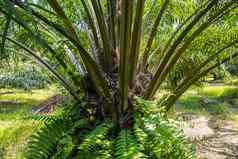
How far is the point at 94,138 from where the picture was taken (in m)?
2.82

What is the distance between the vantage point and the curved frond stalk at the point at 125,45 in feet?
8.46

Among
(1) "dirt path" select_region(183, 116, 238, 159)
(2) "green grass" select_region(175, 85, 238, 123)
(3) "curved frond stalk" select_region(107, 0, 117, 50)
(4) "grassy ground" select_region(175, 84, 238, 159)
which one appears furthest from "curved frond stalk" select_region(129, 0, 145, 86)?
(2) "green grass" select_region(175, 85, 238, 123)

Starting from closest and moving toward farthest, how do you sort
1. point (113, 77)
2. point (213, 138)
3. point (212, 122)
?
1. point (113, 77)
2. point (213, 138)
3. point (212, 122)

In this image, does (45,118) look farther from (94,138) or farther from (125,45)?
(125,45)

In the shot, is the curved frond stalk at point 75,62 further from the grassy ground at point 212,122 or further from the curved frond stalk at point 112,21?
the grassy ground at point 212,122

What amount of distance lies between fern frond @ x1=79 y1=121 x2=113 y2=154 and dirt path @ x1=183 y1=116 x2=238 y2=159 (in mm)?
2044

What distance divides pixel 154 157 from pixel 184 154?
22 cm

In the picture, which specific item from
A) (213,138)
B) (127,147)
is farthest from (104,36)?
(213,138)

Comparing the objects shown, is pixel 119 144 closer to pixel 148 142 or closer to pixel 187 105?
pixel 148 142

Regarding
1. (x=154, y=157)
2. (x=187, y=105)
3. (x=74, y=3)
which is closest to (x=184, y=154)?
(x=154, y=157)

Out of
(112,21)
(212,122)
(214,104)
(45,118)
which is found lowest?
(212,122)

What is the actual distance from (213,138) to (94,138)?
493 centimetres

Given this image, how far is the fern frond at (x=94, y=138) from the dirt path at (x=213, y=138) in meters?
2.04

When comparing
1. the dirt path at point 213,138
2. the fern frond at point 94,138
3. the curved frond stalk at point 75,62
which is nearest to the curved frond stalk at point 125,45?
the fern frond at point 94,138
